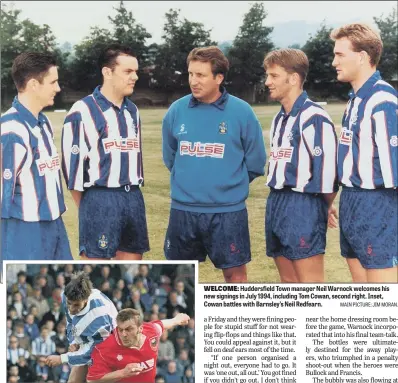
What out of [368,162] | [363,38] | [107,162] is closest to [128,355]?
[107,162]

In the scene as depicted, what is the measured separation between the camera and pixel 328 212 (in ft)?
11.8

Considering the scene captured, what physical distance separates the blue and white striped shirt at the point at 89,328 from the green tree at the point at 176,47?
1259 mm

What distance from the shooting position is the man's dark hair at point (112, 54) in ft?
12.2

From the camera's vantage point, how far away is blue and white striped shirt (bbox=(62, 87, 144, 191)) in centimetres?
359

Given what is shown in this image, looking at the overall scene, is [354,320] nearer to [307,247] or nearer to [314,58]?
[307,247]

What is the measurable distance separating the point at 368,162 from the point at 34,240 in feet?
5.91

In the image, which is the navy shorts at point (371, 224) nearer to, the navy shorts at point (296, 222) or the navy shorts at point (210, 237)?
the navy shorts at point (296, 222)

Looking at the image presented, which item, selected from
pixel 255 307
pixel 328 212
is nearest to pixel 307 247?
pixel 328 212

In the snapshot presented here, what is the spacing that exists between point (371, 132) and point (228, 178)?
0.77m

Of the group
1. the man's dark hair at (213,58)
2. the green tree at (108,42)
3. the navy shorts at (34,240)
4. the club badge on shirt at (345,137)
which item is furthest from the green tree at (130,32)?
the club badge on shirt at (345,137)

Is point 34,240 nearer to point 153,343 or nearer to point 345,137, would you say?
point 153,343

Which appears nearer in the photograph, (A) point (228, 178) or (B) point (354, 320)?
(A) point (228, 178)

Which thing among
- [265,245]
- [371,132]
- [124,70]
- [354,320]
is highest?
[124,70]

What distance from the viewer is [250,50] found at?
384cm
